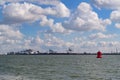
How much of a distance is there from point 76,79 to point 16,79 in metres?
11.3

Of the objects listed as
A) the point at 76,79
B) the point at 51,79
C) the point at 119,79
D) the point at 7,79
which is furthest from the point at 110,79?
the point at 7,79

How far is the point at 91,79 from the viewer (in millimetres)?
60156

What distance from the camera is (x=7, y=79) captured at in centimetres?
5941

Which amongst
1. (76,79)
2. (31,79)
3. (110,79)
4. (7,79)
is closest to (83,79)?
(76,79)

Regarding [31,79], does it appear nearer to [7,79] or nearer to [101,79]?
[7,79]

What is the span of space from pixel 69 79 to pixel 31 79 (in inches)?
284

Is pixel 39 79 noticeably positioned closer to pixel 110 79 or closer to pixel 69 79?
pixel 69 79

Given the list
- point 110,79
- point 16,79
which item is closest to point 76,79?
point 110,79

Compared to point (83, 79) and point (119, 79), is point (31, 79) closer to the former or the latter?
point (83, 79)

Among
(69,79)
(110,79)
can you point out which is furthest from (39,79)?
(110,79)

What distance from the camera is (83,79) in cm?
6122

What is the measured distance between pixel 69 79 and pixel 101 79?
6.04 metres

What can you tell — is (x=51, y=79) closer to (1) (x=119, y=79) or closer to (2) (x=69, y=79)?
(2) (x=69, y=79)

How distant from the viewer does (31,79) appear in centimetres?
6059
